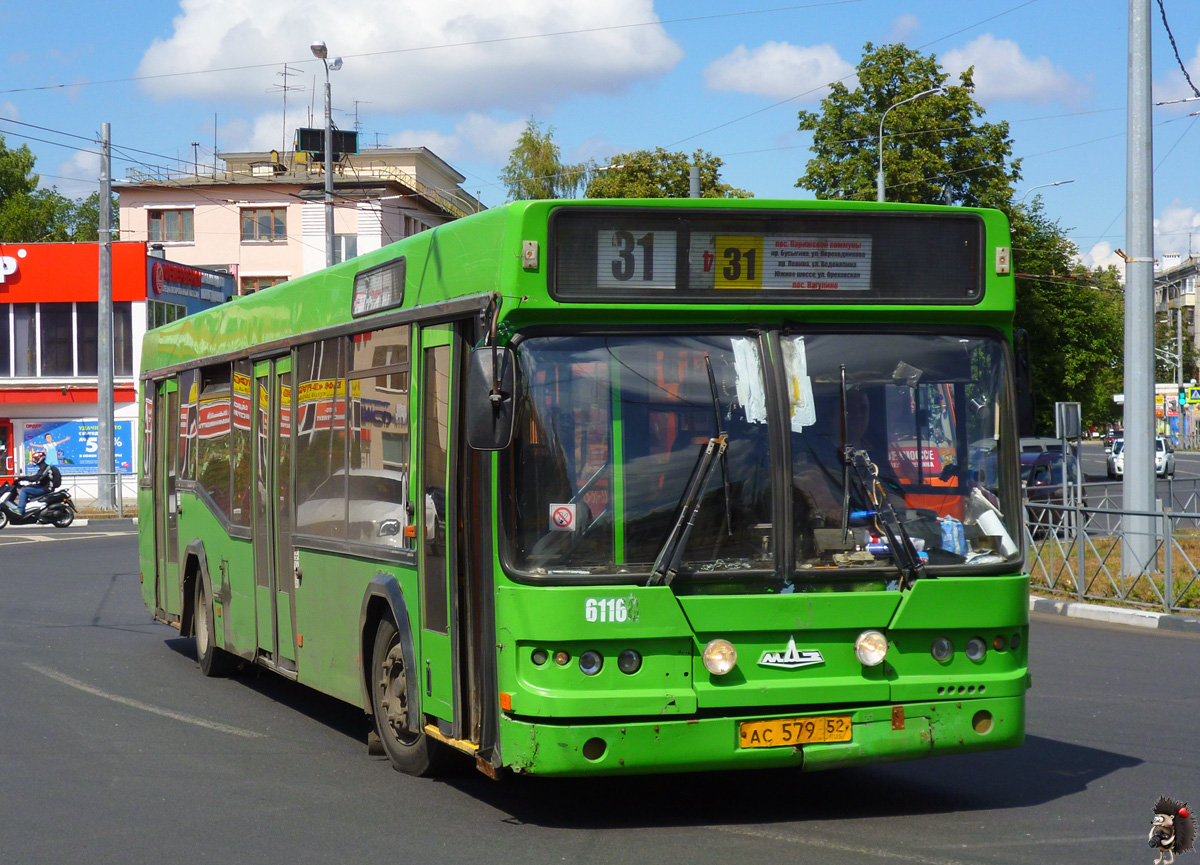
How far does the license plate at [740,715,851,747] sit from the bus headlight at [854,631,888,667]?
260mm

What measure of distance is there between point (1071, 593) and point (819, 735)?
1128 cm

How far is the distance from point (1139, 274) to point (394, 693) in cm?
1249

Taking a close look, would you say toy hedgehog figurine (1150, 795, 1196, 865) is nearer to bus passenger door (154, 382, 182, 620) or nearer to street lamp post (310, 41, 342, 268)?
bus passenger door (154, 382, 182, 620)

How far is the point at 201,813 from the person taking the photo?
6887 mm

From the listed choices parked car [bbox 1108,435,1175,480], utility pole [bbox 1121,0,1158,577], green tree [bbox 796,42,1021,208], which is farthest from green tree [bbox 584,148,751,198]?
utility pole [bbox 1121,0,1158,577]

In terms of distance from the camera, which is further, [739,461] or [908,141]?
[908,141]

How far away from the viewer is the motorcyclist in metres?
30.5

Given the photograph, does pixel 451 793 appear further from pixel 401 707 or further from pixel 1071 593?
pixel 1071 593

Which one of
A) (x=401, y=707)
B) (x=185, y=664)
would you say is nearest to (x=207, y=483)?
(x=185, y=664)

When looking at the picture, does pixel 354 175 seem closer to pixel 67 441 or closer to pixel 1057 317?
pixel 67 441

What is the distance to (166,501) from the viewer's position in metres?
13.1

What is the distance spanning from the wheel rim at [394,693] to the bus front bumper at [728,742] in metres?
1.38

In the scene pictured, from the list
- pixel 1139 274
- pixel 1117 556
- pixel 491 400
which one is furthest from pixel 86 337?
pixel 491 400

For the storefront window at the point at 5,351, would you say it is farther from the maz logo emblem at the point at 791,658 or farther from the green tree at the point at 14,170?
the maz logo emblem at the point at 791,658
